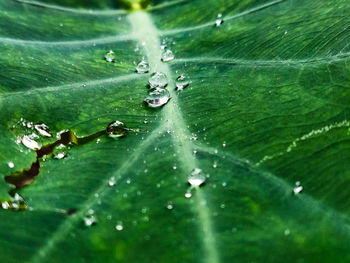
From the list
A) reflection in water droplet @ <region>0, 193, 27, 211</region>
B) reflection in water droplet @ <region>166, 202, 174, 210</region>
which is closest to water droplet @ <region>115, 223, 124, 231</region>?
reflection in water droplet @ <region>166, 202, 174, 210</region>

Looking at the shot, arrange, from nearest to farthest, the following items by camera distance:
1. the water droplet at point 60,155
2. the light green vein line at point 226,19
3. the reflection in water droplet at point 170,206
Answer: the reflection in water droplet at point 170,206, the water droplet at point 60,155, the light green vein line at point 226,19

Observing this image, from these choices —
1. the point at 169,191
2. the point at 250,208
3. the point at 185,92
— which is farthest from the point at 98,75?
the point at 250,208

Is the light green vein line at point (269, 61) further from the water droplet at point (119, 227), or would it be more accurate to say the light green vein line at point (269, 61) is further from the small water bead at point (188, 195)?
the water droplet at point (119, 227)

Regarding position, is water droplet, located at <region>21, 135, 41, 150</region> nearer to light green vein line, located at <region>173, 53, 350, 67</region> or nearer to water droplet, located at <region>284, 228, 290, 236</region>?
light green vein line, located at <region>173, 53, 350, 67</region>

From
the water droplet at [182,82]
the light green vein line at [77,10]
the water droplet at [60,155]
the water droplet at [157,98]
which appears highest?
the light green vein line at [77,10]

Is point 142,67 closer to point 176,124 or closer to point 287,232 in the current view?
point 176,124

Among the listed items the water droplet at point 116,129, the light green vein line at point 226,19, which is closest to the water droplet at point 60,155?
the water droplet at point 116,129
